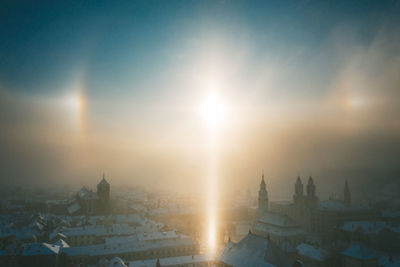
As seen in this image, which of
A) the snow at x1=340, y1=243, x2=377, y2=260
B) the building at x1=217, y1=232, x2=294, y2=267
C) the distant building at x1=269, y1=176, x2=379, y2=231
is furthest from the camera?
the distant building at x1=269, y1=176, x2=379, y2=231

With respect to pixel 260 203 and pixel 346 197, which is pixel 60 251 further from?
pixel 346 197

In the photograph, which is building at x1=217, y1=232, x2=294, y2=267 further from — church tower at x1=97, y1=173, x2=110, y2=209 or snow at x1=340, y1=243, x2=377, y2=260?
church tower at x1=97, y1=173, x2=110, y2=209

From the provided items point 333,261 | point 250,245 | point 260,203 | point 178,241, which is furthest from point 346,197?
point 250,245

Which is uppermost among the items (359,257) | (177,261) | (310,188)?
(310,188)

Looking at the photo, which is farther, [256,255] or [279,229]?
[279,229]

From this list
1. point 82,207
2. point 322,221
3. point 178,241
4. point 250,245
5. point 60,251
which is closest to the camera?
point 250,245

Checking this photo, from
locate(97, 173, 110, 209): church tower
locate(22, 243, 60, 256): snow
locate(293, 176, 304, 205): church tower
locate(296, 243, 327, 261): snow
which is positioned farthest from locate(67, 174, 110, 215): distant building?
locate(296, 243, 327, 261): snow

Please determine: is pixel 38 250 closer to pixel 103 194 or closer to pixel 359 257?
pixel 359 257

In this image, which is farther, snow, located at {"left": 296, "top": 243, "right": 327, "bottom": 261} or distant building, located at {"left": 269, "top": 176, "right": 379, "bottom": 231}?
distant building, located at {"left": 269, "top": 176, "right": 379, "bottom": 231}

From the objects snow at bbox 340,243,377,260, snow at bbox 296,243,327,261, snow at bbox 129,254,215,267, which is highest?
snow at bbox 340,243,377,260

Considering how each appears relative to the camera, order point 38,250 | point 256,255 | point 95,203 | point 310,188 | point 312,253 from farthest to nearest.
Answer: point 95,203 < point 310,188 < point 312,253 < point 38,250 < point 256,255

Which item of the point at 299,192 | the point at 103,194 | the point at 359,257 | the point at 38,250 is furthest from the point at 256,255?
the point at 103,194
